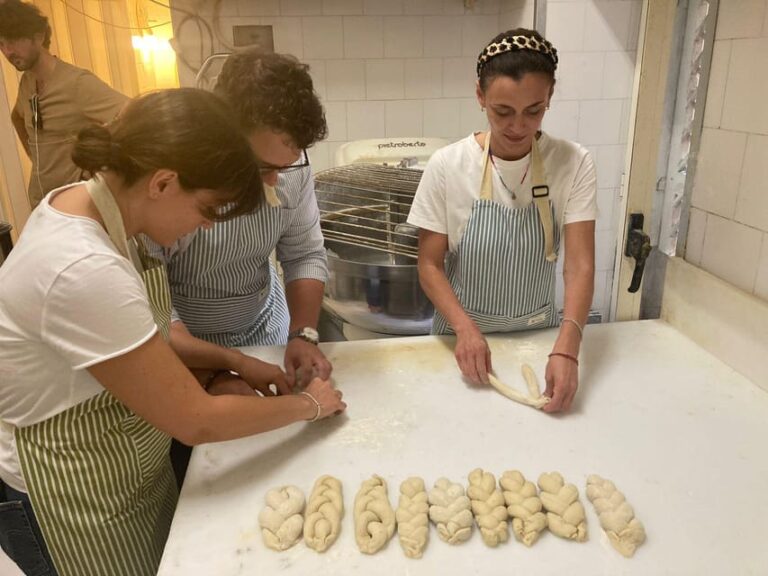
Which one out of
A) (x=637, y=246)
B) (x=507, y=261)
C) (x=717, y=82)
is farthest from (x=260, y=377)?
(x=717, y=82)

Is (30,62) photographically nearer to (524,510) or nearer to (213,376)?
(213,376)

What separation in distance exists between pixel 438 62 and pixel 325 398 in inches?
83.7

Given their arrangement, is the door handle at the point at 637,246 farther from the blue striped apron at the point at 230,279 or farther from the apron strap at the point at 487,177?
the blue striped apron at the point at 230,279

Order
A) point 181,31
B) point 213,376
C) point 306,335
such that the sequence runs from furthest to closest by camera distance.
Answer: point 181,31 → point 306,335 → point 213,376

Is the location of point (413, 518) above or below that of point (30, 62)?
below

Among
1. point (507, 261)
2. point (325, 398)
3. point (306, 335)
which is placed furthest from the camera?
point (507, 261)

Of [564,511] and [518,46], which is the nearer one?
[564,511]

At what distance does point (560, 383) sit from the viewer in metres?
1.03

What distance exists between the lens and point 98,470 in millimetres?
835

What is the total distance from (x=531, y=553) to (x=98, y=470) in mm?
597

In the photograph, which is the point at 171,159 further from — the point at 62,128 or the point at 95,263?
the point at 62,128

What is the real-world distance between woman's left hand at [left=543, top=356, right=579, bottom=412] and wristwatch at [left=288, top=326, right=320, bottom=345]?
0.47 m

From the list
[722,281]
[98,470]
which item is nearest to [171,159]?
[98,470]

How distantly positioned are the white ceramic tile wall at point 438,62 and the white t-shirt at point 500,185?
114cm
